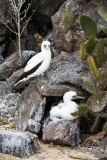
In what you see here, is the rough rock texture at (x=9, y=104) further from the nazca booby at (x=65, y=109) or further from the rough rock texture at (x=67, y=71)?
the nazca booby at (x=65, y=109)

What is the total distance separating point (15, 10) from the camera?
1059 centimetres

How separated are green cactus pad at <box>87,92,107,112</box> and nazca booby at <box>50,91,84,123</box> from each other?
489 mm

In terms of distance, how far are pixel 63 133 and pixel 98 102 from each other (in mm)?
853

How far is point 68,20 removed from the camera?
30.9ft

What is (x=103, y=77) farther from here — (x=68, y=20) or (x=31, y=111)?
(x=68, y=20)

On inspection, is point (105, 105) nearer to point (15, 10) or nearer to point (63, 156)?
point (63, 156)

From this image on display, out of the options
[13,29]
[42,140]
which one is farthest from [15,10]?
[42,140]

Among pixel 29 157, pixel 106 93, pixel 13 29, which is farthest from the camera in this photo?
pixel 13 29

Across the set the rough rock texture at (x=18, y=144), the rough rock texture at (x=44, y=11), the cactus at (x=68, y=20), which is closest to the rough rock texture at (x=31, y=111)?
the rough rock texture at (x=18, y=144)

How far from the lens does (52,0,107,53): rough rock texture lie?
974cm

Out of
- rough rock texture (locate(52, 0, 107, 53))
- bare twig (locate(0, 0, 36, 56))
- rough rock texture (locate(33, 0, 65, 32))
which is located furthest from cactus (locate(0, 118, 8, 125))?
rough rock texture (locate(33, 0, 65, 32))

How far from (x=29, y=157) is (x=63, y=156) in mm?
569

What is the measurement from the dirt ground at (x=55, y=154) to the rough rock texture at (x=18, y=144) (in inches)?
4.9

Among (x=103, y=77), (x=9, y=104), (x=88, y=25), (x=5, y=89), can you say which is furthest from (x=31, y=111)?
(x=88, y=25)
